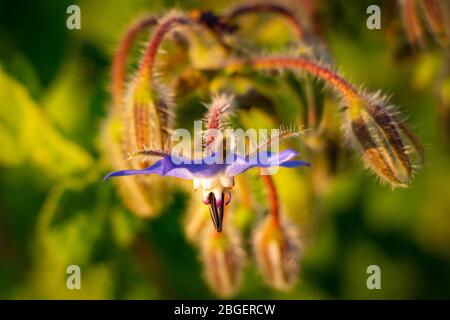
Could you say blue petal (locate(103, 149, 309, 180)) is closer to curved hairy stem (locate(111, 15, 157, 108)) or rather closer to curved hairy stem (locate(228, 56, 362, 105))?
curved hairy stem (locate(228, 56, 362, 105))

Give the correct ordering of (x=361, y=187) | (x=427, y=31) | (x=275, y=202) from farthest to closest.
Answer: (x=361, y=187)
(x=427, y=31)
(x=275, y=202)

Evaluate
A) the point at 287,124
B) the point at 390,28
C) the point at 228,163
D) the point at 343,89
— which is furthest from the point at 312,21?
the point at 228,163

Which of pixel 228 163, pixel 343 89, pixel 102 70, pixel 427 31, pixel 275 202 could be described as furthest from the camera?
pixel 102 70

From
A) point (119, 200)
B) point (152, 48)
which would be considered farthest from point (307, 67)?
point (119, 200)

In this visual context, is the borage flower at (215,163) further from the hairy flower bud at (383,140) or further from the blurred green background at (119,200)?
the blurred green background at (119,200)

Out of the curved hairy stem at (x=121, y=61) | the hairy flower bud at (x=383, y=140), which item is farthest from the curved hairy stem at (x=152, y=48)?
the hairy flower bud at (x=383, y=140)

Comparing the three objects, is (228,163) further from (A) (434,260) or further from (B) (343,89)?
(A) (434,260)

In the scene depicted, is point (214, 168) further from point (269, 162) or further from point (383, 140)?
point (383, 140)
